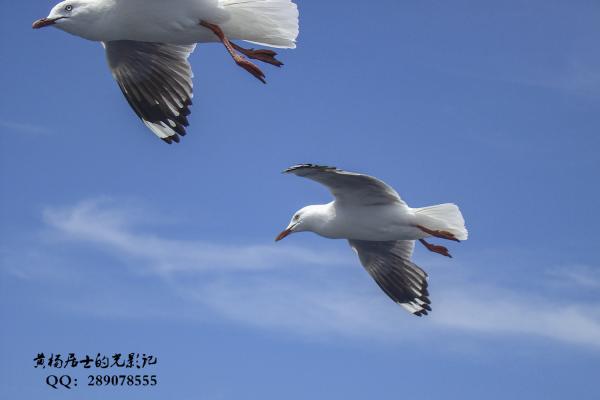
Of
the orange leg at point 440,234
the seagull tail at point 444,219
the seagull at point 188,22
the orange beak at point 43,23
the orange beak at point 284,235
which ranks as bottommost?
the orange leg at point 440,234

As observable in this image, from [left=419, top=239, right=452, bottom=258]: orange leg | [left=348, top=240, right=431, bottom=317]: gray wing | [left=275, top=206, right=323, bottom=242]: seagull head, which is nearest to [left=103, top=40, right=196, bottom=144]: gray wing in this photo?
[left=275, top=206, right=323, bottom=242]: seagull head

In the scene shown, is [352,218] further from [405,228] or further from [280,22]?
[280,22]

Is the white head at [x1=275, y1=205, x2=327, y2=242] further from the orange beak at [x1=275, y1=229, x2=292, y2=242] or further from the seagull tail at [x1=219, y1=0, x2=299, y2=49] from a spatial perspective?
the seagull tail at [x1=219, y1=0, x2=299, y2=49]

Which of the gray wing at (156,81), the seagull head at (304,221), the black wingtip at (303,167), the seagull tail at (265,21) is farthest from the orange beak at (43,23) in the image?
the seagull head at (304,221)

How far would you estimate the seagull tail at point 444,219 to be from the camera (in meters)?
7.78

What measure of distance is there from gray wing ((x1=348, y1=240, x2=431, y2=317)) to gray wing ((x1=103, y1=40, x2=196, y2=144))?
1948 millimetres

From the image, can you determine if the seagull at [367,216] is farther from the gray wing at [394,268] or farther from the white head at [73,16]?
the white head at [73,16]

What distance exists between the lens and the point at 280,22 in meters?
6.77

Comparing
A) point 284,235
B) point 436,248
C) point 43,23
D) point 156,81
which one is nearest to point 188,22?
point 43,23

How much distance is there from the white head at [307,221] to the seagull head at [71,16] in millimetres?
2367

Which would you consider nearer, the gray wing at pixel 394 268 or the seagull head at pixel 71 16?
the seagull head at pixel 71 16

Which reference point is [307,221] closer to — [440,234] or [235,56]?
[440,234]

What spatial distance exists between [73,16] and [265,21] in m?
1.29

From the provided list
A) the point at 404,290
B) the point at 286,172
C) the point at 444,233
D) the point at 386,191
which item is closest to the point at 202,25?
the point at 286,172
